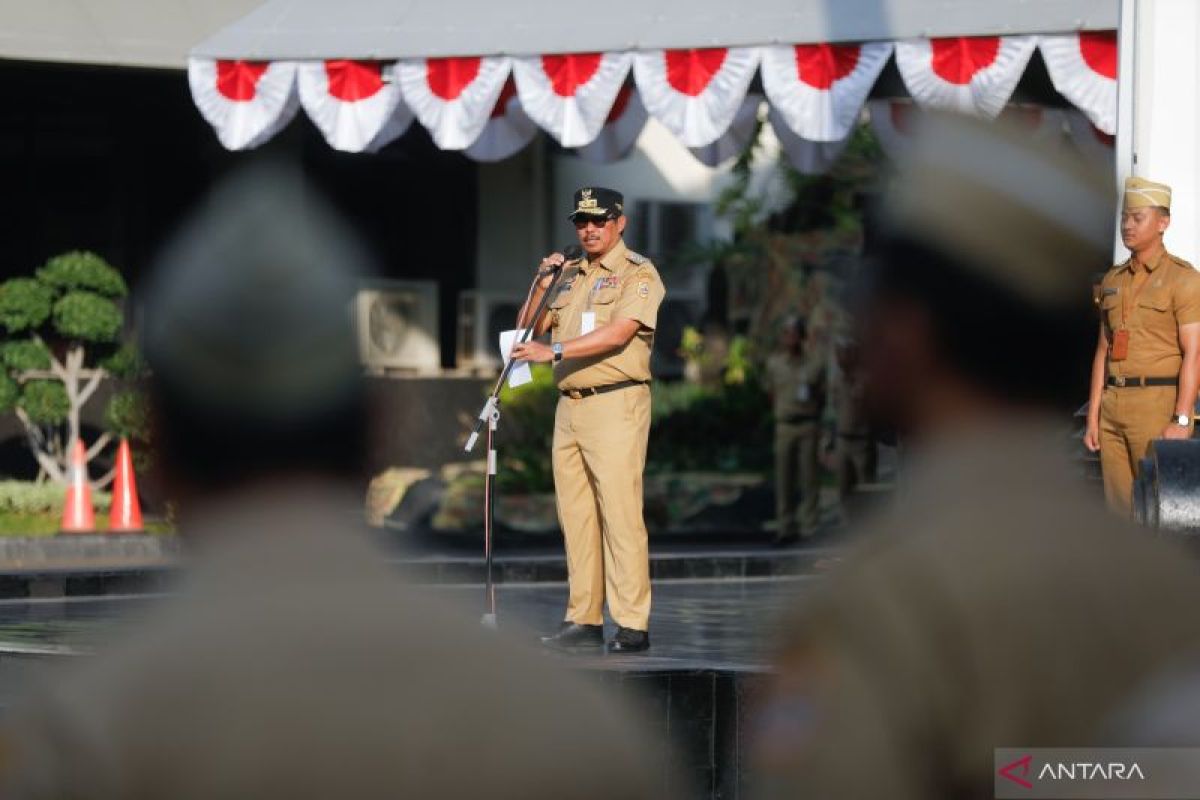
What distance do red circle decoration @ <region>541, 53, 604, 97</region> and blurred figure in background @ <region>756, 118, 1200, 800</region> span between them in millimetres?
11323

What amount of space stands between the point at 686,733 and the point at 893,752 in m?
6.19

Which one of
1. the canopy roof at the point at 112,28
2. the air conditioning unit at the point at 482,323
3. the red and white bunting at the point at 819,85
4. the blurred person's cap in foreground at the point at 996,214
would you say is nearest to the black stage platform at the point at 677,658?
the red and white bunting at the point at 819,85

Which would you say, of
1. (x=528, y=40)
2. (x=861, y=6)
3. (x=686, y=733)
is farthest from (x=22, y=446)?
(x=686, y=733)

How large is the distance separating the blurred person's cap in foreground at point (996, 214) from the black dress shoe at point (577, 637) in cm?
670

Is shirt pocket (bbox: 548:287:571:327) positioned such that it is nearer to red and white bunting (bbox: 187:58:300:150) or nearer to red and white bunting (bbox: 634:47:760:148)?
red and white bunting (bbox: 634:47:760:148)

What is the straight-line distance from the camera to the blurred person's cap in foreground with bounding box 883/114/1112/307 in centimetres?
246

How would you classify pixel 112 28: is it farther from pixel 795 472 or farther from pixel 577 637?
pixel 577 637

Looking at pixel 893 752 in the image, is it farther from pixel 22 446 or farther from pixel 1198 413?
pixel 22 446

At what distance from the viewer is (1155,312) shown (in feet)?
28.7

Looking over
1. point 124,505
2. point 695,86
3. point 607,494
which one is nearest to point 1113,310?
point 607,494

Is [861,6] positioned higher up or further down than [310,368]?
higher up

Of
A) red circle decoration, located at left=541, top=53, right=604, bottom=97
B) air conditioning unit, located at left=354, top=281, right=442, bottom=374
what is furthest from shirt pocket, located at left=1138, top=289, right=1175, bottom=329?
air conditioning unit, located at left=354, top=281, right=442, bottom=374

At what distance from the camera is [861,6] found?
13.6m

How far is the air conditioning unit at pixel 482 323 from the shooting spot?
825 inches
